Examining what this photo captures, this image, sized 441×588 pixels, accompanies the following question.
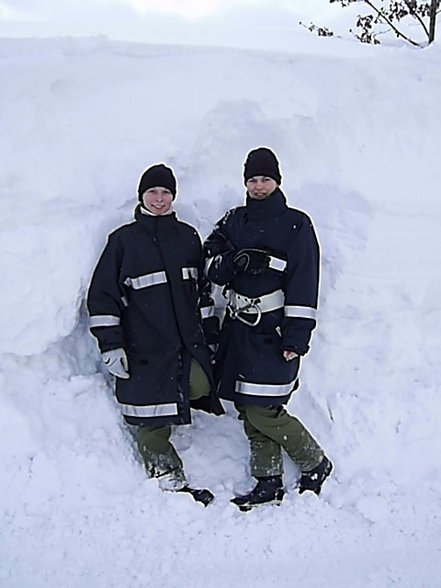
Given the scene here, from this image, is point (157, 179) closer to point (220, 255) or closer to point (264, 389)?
point (220, 255)

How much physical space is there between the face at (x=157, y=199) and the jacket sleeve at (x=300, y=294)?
28.7 inches

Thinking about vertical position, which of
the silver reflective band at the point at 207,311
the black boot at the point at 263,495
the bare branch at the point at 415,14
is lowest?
the black boot at the point at 263,495

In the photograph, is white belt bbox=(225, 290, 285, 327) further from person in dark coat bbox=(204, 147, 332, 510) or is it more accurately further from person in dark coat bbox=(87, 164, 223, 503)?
person in dark coat bbox=(87, 164, 223, 503)

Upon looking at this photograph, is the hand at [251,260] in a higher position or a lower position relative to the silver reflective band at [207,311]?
higher

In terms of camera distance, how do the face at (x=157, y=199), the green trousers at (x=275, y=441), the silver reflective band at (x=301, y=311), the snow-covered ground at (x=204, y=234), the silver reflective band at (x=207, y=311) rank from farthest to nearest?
the silver reflective band at (x=207, y=311), the green trousers at (x=275, y=441), the face at (x=157, y=199), the silver reflective band at (x=301, y=311), the snow-covered ground at (x=204, y=234)

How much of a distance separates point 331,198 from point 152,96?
4.41ft

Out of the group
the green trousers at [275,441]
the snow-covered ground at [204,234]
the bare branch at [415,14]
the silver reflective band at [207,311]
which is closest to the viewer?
the snow-covered ground at [204,234]

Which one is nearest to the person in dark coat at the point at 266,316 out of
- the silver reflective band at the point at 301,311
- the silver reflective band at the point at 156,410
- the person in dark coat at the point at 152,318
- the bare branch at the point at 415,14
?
the silver reflective band at the point at 301,311

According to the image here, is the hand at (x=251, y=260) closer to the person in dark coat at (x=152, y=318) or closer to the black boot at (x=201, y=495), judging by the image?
the person in dark coat at (x=152, y=318)

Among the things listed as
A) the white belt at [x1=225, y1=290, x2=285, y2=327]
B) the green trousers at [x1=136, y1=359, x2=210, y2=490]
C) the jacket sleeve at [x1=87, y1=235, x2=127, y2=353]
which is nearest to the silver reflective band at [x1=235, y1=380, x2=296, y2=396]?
the green trousers at [x1=136, y1=359, x2=210, y2=490]

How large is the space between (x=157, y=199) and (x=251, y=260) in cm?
61

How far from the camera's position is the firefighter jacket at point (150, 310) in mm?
3918

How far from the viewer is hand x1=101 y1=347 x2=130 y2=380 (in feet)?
12.7

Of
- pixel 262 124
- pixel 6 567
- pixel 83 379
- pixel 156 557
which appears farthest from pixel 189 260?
pixel 6 567
